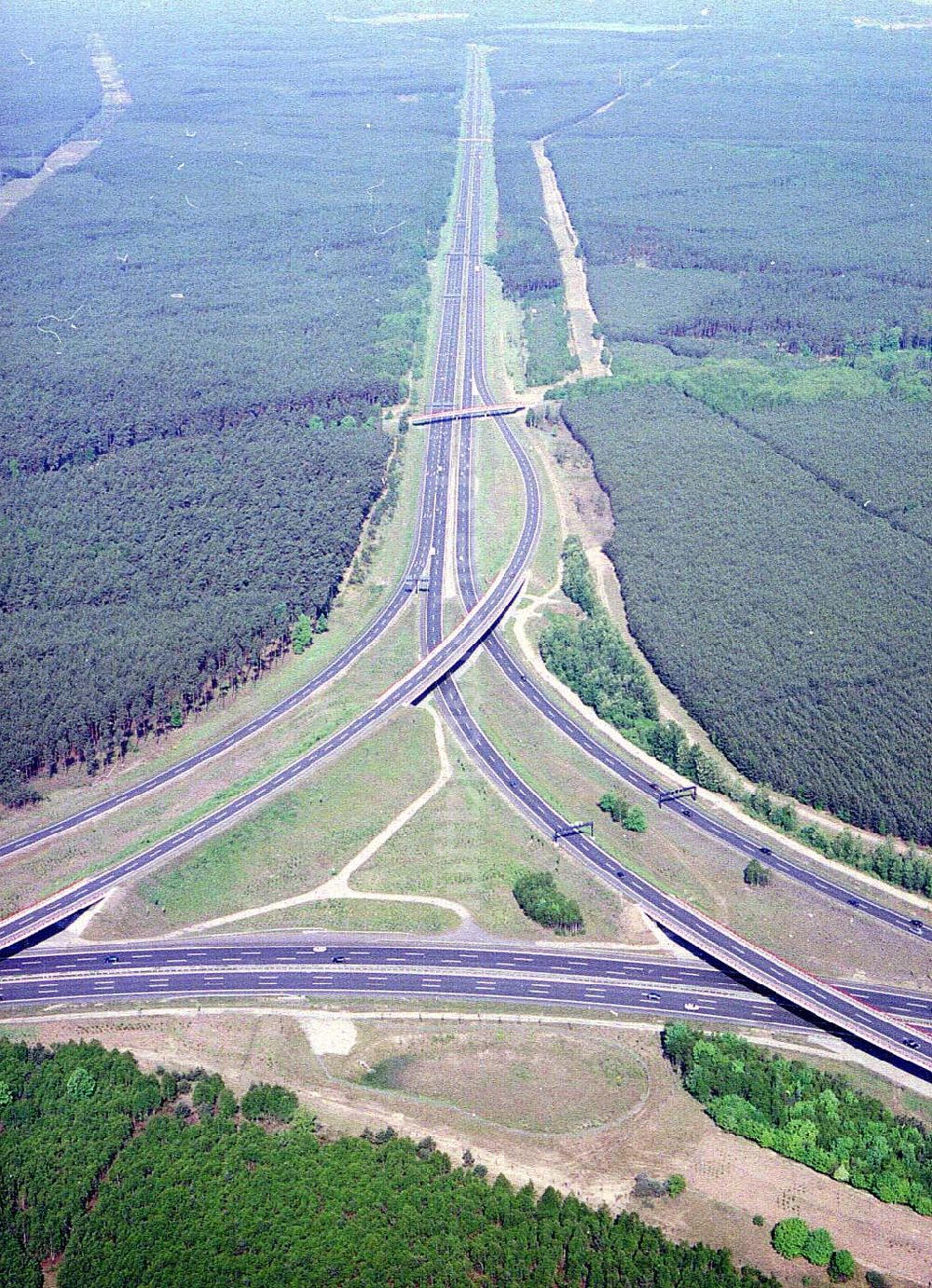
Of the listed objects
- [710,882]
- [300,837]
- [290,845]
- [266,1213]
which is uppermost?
[300,837]

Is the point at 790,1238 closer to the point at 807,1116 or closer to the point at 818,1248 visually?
the point at 818,1248

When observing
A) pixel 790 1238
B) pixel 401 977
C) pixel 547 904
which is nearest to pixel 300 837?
pixel 401 977

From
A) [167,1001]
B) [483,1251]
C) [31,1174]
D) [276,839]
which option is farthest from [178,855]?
[483,1251]

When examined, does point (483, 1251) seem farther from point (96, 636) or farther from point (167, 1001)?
point (96, 636)

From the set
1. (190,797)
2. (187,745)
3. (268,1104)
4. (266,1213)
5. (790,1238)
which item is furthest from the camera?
(187,745)

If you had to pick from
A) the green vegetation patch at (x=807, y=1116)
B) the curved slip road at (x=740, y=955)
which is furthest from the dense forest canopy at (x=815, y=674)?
the green vegetation patch at (x=807, y=1116)

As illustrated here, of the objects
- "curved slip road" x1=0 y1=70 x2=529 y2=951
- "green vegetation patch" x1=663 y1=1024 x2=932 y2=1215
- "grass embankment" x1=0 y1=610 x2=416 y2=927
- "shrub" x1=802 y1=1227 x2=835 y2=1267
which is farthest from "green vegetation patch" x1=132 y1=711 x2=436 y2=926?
"shrub" x1=802 y1=1227 x2=835 y2=1267
